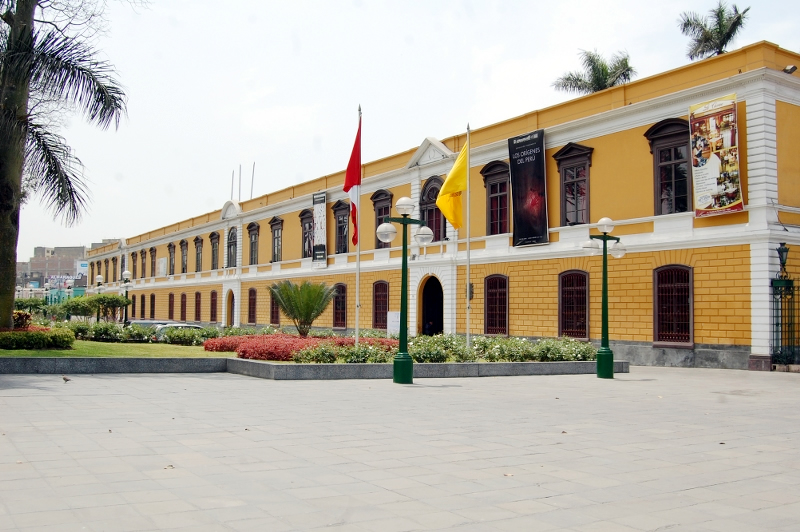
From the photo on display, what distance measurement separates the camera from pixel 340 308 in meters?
39.2

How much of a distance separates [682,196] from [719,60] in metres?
4.05

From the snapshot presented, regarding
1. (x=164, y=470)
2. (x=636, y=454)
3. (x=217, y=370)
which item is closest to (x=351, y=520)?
(x=164, y=470)

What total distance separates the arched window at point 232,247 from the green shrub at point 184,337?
25412 millimetres

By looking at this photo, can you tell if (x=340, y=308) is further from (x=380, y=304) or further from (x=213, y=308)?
(x=213, y=308)

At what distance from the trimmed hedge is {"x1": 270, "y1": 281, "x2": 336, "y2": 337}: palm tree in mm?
7233

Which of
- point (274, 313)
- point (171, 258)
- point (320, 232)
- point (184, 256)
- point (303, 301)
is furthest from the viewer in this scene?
point (171, 258)

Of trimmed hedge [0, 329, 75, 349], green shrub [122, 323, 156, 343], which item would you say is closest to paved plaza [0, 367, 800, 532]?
trimmed hedge [0, 329, 75, 349]

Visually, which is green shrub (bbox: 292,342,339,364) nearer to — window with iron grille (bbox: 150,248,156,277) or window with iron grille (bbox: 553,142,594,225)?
window with iron grille (bbox: 553,142,594,225)

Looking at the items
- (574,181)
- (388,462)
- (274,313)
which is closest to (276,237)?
(274,313)

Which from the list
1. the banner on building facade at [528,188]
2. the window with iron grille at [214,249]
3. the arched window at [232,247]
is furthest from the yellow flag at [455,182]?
the window with iron grille at [214,249]

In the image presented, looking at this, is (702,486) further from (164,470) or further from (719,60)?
(719,60)

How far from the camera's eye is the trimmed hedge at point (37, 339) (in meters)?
16.8

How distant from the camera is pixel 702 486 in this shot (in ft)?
20.9

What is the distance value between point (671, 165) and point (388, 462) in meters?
18.6
